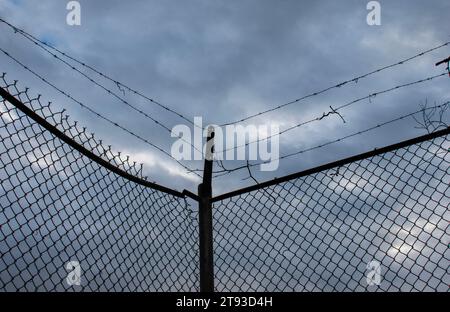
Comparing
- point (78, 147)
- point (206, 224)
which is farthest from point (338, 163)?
point (78, 147)

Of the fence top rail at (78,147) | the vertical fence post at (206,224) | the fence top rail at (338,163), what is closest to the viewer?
the fence top rail at (78,147)

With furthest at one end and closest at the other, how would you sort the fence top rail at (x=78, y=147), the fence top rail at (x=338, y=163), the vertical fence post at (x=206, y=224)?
the vertical fence post at (x=206, y=224) < the fence top rail at (x=338, y=163) < the fence top rail at (x=78, y=147)

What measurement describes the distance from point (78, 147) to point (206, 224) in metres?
1.16

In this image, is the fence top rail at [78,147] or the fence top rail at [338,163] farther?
the fence top rail at [338,163]

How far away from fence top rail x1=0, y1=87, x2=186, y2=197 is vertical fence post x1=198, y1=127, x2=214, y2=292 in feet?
0.48

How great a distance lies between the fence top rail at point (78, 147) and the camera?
2465 mm

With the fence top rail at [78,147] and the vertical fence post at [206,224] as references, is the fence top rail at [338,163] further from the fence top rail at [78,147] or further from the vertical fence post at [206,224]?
the fence top rail at [78,147]

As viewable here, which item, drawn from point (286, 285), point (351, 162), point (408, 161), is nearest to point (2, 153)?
point (286, 285)

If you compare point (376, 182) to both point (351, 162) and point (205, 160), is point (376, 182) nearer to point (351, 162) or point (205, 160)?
point (351, 162)

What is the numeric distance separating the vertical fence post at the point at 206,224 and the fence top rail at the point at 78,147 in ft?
0.48

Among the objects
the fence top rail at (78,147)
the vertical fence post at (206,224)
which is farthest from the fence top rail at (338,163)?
the fence top rail at (78,147)

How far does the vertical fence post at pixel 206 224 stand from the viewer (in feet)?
10.7

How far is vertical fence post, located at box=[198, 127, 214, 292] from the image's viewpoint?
327cm

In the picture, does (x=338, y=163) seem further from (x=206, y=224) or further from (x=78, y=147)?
(x=78, y=147)
